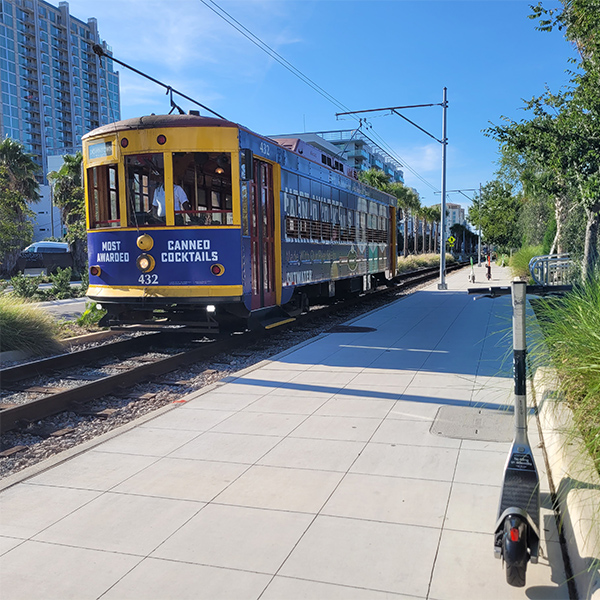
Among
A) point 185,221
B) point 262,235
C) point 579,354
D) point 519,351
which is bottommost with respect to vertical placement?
point 579,354

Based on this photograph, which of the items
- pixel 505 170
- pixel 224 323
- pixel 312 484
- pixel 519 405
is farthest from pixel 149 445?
pixel 505 170

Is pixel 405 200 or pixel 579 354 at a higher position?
pixel 405 200

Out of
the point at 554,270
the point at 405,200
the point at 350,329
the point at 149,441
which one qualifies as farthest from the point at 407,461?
the point at 405,200

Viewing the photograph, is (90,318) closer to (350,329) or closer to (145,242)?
(145,242)

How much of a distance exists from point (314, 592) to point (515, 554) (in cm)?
98

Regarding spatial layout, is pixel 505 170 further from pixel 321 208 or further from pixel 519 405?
pixel 519 405

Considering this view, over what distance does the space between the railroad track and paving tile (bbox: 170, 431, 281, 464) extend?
1.91 m

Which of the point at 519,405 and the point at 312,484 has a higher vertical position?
the point at 519,405

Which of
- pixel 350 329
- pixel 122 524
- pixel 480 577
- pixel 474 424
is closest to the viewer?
pixel 480 577

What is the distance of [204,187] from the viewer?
934 centimetres

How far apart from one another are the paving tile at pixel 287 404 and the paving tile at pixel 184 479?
153cm

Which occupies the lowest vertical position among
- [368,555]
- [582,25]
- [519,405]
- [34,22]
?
[368,555]

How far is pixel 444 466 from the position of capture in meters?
4.40

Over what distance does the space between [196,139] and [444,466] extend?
6.62 meters
